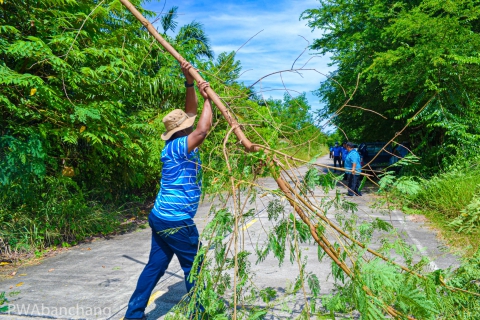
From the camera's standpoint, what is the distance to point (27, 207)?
272 inches

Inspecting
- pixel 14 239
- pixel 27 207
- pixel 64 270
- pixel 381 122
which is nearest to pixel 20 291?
pixel 64 270

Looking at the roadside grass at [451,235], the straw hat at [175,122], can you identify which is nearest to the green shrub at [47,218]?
the straw hat at [175,122]

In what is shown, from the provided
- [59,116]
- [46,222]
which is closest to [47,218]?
[46,222]

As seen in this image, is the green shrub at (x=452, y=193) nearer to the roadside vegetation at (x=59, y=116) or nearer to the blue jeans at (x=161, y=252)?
the roadside vegetation at (x=59, y=116)

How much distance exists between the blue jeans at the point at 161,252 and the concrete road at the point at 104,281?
331mm

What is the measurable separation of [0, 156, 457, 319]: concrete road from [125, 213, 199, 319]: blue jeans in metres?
0.33

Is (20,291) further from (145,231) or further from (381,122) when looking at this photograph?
(381,122)

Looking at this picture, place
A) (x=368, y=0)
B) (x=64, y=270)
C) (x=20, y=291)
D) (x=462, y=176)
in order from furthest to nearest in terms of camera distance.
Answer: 1. (x=368, y=0)
2. (x=462, y=176)
3. (x=64, y=270)
4. (x=20, y=291)

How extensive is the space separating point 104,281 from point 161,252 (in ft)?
6.14

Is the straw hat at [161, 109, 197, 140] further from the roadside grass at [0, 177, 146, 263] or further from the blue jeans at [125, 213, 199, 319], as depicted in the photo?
the roadside grass at [0, 177, 146, 263]

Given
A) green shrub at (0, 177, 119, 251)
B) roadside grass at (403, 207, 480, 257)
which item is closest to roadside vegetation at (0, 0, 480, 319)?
green shrub at (0, 177, 119, 251)

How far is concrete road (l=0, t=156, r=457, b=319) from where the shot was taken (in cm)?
416

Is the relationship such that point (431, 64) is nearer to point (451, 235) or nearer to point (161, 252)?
point (451, 235)

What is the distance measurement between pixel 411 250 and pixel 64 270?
4.87 m
